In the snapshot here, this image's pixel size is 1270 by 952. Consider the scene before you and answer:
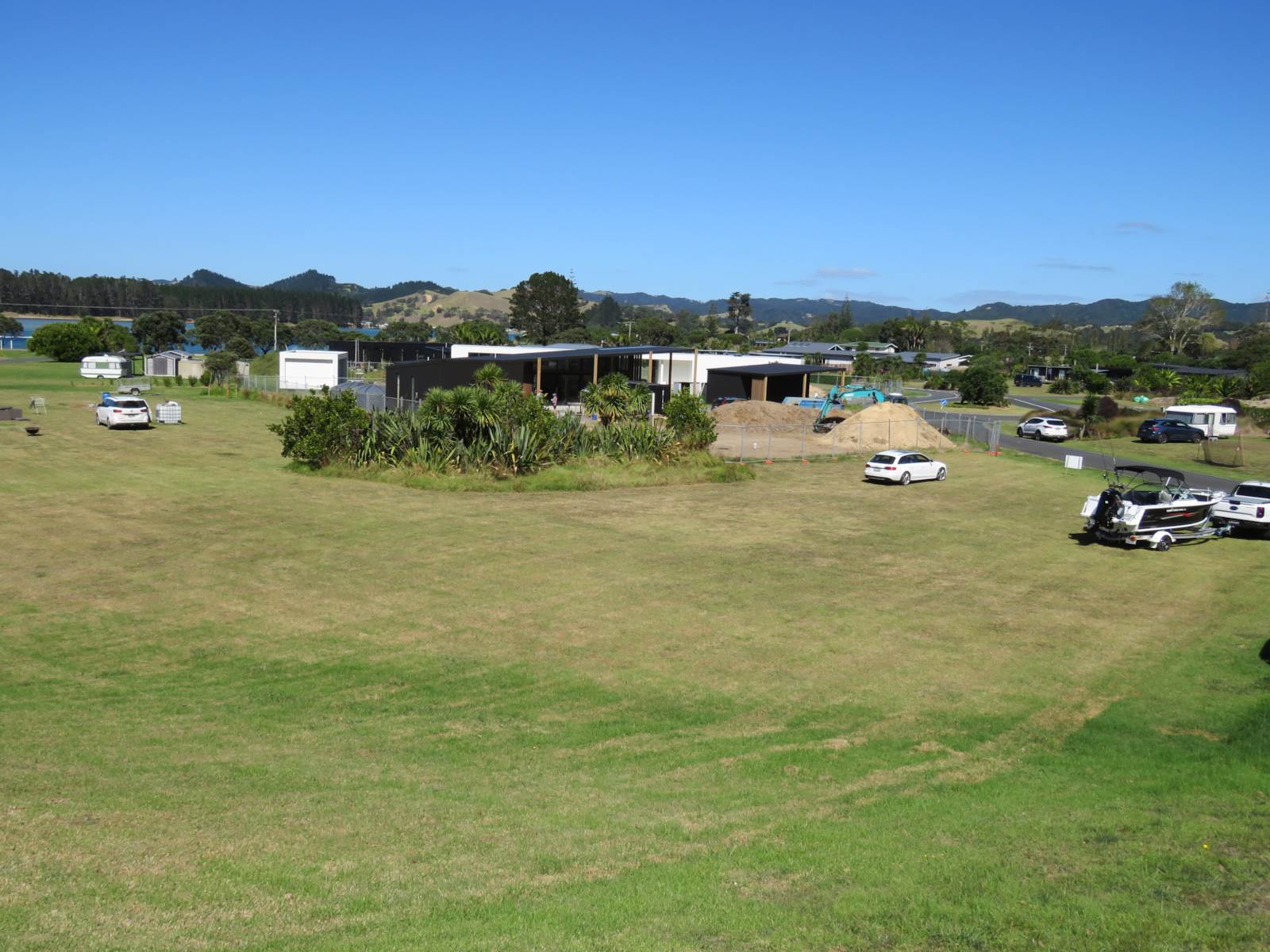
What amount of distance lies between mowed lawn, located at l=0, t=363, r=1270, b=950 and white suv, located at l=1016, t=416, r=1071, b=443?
2997 cm

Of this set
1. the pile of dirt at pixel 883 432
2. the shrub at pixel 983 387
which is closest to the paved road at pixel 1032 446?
the shrub at pixel 983 387

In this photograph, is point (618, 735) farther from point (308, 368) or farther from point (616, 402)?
point (308, 368)

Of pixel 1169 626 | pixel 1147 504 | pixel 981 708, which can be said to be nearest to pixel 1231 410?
pixel 1147 504

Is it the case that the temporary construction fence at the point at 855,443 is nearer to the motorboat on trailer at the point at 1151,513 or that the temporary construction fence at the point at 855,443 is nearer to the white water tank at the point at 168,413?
the motorboat on trailer at the point at 1151,513

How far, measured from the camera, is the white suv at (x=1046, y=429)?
58.9 metres

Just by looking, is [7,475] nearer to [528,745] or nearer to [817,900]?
[528,745]

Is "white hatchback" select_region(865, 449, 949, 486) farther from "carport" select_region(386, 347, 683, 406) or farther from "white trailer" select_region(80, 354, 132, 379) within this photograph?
"white trailer" select_region(80, 354, 132, 379)

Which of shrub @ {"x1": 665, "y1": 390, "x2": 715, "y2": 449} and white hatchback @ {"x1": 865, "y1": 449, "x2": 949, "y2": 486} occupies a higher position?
shrub @ {"x1": 665, "y1": 390, "x2": 715, "y2": 449}

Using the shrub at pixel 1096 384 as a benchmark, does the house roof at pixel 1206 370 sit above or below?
above

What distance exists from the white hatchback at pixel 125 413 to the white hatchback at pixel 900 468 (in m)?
36.2

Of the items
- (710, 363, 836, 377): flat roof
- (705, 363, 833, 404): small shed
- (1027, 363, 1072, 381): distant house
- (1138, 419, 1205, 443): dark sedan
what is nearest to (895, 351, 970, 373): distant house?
(1027, 363, 1072, 381): distant house

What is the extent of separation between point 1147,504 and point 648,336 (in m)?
157

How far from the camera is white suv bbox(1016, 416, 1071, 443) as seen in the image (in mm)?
58938

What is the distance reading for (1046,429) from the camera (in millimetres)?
59188
